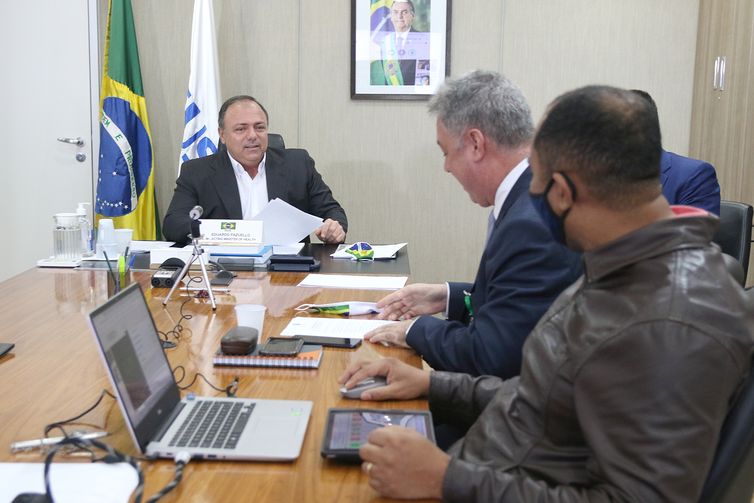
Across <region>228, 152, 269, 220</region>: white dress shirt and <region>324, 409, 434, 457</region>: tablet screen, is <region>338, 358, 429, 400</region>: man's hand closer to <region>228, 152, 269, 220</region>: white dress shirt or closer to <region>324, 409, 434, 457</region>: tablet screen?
<region>324, 409, 434, 457</region>: tablet screen

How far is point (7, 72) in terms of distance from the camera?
4605 mm

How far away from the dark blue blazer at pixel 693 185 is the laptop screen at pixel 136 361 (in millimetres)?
2456

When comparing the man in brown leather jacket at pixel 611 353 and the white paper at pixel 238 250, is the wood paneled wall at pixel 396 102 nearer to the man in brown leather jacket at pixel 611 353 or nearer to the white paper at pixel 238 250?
the white paper at pixel 238 250

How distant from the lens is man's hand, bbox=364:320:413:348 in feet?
6.07

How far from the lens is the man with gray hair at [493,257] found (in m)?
1.66

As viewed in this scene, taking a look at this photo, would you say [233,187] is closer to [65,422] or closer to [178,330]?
[178,330]

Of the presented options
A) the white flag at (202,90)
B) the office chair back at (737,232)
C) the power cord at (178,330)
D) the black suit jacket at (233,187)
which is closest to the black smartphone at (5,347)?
the power cord at (178,330)

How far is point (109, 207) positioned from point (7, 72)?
1115 mm

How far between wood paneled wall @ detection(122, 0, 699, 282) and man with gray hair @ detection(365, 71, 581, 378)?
2.66m

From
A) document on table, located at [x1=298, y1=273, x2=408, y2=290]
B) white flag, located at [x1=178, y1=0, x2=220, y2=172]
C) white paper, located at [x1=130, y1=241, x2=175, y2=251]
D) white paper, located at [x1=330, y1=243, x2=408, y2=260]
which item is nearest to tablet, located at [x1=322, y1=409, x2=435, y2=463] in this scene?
document on table, located at [x1=298, y1=273, x2=408, y2=290]

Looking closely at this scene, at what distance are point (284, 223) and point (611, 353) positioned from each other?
7.41 feet

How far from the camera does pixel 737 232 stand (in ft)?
9.66

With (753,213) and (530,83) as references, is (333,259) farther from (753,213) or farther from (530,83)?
(530,83)

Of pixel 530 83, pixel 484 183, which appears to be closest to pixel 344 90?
pixel 530 83
